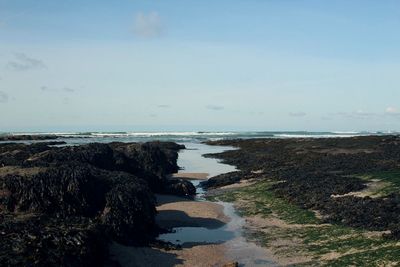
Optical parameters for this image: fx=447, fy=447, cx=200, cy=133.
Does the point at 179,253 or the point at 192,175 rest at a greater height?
the point at 192,175

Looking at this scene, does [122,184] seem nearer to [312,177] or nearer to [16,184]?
[16,184]

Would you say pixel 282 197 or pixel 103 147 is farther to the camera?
pixel 103 147

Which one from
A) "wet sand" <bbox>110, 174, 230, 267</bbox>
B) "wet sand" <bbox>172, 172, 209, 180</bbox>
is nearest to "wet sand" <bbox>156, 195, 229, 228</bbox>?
"wet sand" <bbox>110, 174, 230, 267</bbox>

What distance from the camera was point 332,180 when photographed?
28953mm

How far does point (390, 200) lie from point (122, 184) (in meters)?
13.0

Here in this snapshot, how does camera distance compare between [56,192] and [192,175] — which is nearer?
[56,192]

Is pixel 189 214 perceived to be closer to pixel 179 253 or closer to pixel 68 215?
pixel 179 253

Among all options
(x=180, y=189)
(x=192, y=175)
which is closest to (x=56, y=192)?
(x=180, y=189)

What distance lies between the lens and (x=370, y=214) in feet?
66.0

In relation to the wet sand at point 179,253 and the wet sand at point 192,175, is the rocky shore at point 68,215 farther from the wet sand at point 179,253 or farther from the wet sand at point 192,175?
the wet sand at point 192,175

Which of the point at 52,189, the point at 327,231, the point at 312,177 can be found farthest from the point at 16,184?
the point at 312,177

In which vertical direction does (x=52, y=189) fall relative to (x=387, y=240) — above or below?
above

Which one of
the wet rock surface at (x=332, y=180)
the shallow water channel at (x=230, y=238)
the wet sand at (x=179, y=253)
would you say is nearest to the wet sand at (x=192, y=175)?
the wet rock surface at (x=332, y=180)

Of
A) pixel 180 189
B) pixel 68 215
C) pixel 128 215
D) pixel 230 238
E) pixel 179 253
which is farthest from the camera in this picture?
pixel 180 189
